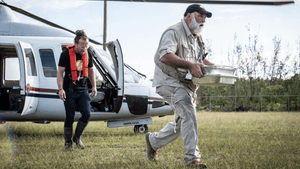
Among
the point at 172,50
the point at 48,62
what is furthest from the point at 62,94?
the point at 48,62

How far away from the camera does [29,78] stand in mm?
5973

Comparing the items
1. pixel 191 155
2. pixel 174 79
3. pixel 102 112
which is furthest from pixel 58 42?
pixel 191 155

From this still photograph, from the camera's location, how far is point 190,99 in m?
3.40

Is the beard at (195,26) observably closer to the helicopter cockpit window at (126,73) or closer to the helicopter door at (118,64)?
the helicopter door at (118,64)

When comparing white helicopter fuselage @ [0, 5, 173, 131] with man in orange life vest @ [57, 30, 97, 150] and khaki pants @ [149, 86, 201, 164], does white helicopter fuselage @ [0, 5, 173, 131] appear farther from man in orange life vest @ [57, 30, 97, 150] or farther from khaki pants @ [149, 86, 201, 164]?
khaki pants @ [149, 86, 201, 164]

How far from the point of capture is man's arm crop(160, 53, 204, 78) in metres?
3.03

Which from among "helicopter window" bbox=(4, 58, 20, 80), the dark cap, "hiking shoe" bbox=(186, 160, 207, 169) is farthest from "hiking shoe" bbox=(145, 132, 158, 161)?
"helicopter window" bbox=(4, 58, 20, 80)

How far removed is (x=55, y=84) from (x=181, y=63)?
3.91 metres

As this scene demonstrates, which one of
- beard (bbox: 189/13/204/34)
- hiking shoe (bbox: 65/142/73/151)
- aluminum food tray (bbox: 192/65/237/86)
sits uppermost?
beard (bbox: 189/13/204/34)

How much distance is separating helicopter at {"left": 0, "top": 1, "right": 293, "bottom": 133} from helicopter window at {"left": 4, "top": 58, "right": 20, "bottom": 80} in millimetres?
916

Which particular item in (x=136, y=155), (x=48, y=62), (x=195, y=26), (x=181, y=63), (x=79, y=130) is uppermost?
(x=195, y=26)

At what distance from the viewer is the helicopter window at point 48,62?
6426mm

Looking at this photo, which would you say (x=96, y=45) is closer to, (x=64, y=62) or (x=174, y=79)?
(x=64, y=62)

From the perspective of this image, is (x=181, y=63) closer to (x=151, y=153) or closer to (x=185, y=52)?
(x=185, y=52)
